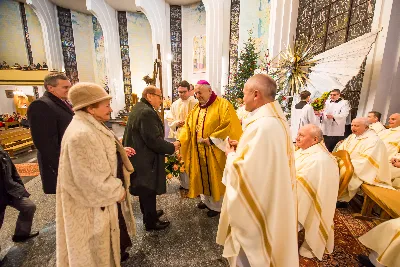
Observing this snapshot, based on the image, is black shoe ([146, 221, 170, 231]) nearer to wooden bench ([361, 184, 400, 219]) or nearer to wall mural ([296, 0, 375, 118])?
wooden bench ([361, 184, 400, 219])

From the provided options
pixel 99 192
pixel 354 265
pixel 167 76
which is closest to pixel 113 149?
pixel 99 192

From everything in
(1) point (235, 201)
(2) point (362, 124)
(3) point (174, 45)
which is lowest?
(1) point (235, 201)

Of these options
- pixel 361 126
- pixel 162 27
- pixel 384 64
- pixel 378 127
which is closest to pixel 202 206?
pixel 361 126

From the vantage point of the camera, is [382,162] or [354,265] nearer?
[354,265]

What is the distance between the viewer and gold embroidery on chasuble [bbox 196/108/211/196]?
128 inches

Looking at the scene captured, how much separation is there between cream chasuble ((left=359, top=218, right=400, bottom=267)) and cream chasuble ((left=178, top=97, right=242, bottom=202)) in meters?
1.81

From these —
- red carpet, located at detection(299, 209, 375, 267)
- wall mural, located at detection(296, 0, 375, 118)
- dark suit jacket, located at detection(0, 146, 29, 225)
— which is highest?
wall mural, located at detection(296, 0, 375, 118)

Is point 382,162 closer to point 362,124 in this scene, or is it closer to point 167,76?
point 362,124

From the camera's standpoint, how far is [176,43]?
1566 cm

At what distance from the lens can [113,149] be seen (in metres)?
1.77

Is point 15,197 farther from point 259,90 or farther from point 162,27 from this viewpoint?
point 162,27

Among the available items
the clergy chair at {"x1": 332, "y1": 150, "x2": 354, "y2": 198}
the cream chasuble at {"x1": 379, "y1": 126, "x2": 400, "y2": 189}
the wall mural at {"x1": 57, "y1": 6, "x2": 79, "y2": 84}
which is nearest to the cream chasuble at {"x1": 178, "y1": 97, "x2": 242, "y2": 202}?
the clergy chair at {"x1": 332, "y1": 150, "x2": 354, "y2": 198}

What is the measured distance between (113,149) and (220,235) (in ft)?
4.21

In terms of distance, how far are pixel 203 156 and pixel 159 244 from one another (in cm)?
136
